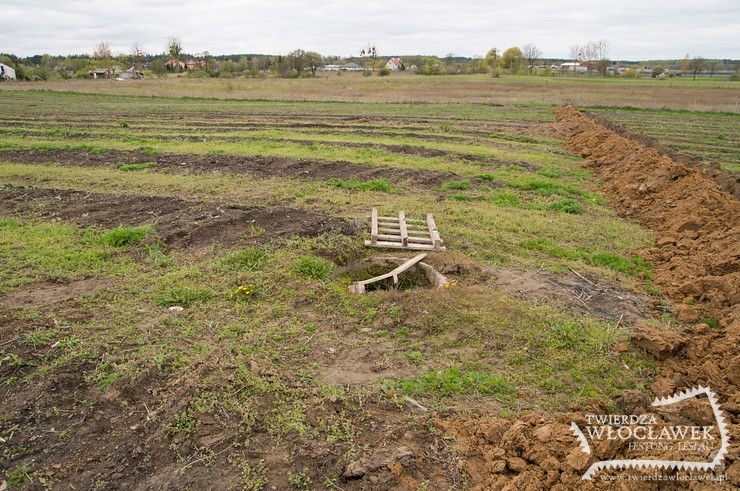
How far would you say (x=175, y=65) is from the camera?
307 ft

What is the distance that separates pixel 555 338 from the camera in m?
5.50

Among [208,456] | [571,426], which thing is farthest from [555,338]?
[208,456]

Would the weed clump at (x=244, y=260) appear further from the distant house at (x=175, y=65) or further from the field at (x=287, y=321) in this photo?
the distant house at (x=175, y=65)

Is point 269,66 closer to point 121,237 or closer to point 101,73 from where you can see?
→ point 101,73

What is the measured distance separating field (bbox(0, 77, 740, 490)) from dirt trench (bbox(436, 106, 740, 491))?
152 millimetres

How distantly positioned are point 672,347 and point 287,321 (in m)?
4.46

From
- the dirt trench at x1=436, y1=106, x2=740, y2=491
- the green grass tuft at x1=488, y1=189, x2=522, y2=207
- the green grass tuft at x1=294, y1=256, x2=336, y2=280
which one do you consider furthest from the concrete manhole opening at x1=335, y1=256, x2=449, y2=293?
the green grass tuft at x1=488, y1=189, x2=522, y2=207

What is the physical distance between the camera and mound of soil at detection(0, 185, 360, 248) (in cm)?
811

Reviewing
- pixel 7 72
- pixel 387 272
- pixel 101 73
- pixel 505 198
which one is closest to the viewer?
pixel 387 272

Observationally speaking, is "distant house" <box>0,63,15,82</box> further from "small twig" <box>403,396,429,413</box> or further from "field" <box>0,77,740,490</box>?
"small twig" <box>403,396,429,413</box>

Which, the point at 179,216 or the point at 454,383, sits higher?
the point at 179,216

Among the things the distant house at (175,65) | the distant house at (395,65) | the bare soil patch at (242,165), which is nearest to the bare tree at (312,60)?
the distant house at (175,65)

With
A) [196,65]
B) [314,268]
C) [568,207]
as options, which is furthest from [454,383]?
[196,65]

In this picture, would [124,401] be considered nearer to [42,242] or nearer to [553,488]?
[553,488]
